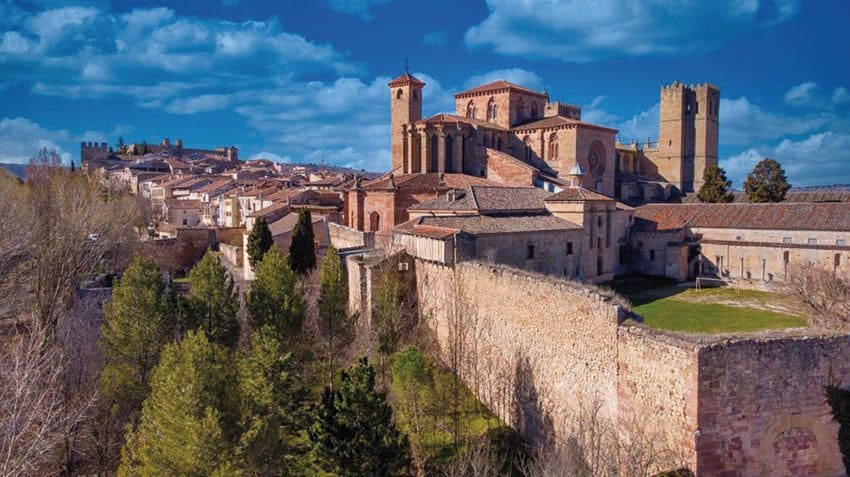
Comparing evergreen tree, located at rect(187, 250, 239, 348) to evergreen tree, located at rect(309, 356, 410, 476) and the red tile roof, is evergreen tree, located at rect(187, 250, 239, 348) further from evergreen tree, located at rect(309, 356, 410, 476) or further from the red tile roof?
the red tile roof

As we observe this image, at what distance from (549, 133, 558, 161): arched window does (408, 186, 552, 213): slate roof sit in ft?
33.8

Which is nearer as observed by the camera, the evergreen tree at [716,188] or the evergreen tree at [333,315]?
the evergreen tree at [333,315]

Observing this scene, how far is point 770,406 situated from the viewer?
9.20 meters

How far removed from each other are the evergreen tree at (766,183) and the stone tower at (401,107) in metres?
24.4

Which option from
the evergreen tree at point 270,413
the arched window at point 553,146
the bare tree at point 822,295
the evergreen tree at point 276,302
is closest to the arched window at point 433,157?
the arched window at point 553,146

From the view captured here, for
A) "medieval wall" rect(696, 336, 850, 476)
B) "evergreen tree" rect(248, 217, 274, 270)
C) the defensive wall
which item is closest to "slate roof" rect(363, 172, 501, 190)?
"evergreen tree" rect(248, 217, 274, 270)

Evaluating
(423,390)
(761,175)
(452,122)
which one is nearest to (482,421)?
(423,390)

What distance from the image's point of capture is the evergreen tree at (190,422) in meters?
10.1

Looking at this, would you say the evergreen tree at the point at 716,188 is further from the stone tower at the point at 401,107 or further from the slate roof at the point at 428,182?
the stone tower at the point at 401,107

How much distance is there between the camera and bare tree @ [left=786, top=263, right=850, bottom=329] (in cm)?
1733

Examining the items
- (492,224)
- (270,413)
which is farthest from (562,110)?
(270,413)

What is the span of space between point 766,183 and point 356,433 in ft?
137

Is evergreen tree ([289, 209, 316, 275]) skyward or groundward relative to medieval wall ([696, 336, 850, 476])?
skyward

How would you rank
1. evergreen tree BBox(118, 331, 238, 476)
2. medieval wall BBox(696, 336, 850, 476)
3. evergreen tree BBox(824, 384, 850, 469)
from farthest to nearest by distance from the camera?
evergreen tree BBox(118, 331, 238, 476) < evergreen tree BBox(824, 384, 850, 469) < medieval wall BBox(696, 336, 850, 476)
